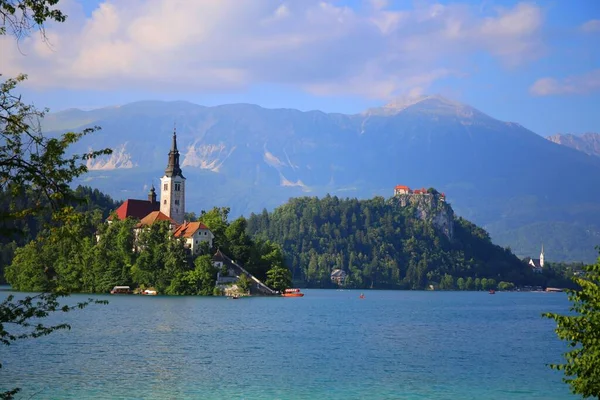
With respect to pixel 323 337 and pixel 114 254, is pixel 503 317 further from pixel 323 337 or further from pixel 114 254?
pixel 114 254

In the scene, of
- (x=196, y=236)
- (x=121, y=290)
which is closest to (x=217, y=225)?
(x=196, y=236)

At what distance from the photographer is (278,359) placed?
50.7 meters

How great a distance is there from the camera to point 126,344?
56.5 metres

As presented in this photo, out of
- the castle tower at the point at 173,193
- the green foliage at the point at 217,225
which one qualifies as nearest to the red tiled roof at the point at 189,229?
the green foliage at the point at 217,225

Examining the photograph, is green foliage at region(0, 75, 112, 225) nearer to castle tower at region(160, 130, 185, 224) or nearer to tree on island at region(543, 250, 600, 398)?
tree on island at region(543, 250, 600, 398)

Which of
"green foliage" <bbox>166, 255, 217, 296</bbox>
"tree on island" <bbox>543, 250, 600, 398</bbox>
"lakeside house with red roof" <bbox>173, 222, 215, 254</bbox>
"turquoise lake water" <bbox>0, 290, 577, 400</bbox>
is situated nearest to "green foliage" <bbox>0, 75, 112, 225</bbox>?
"tree on island" <bbox>543, 250, 600, 398</bbox>

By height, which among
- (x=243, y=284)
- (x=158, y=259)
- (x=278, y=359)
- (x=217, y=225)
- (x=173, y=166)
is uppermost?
(x=173, y=166)

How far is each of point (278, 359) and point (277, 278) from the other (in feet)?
277

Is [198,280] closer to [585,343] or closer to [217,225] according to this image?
[217,225]

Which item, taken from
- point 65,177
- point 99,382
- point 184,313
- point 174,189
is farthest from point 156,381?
point 174,189

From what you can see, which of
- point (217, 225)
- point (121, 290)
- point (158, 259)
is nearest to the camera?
point (158, 259)

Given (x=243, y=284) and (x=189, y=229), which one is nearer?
(x=243, y=284)

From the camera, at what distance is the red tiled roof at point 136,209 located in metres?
163

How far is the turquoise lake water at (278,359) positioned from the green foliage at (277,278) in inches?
1878
